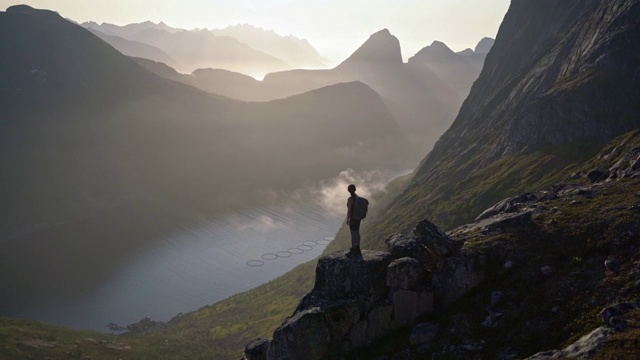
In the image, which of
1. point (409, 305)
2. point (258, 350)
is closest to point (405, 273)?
point (409, 305)

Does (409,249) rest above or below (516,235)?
above

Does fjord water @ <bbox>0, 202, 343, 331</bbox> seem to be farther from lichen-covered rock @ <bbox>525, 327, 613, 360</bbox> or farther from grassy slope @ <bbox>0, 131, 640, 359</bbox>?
lichen-covered rock @ <bbox>525, 327, 613, 360</bbox>

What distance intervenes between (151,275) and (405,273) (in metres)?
146

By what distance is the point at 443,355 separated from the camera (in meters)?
23.1

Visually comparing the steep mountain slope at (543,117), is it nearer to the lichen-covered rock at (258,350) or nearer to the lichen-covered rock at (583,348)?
the lichen-covered rock at (258,350)

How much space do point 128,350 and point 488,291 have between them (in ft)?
239

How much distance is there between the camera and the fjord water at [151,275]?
13075cm

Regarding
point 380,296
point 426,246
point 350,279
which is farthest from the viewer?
point 350,279

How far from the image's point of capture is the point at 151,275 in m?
154

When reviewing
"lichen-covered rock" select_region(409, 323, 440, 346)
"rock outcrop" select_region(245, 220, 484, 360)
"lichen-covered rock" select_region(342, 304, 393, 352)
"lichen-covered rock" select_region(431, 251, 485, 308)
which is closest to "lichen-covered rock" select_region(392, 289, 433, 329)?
"rock outcrop" select_region(245, 220, 484, 360)

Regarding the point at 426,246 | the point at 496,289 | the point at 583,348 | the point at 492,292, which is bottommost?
the point at 583,348

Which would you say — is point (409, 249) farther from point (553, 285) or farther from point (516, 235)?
point (553, 285)

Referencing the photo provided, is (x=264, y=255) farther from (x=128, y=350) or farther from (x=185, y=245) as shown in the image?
(x=128, y=350)

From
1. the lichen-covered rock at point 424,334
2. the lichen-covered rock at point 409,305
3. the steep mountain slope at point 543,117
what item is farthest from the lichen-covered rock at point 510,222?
the steep mountain slope at point 543,117
